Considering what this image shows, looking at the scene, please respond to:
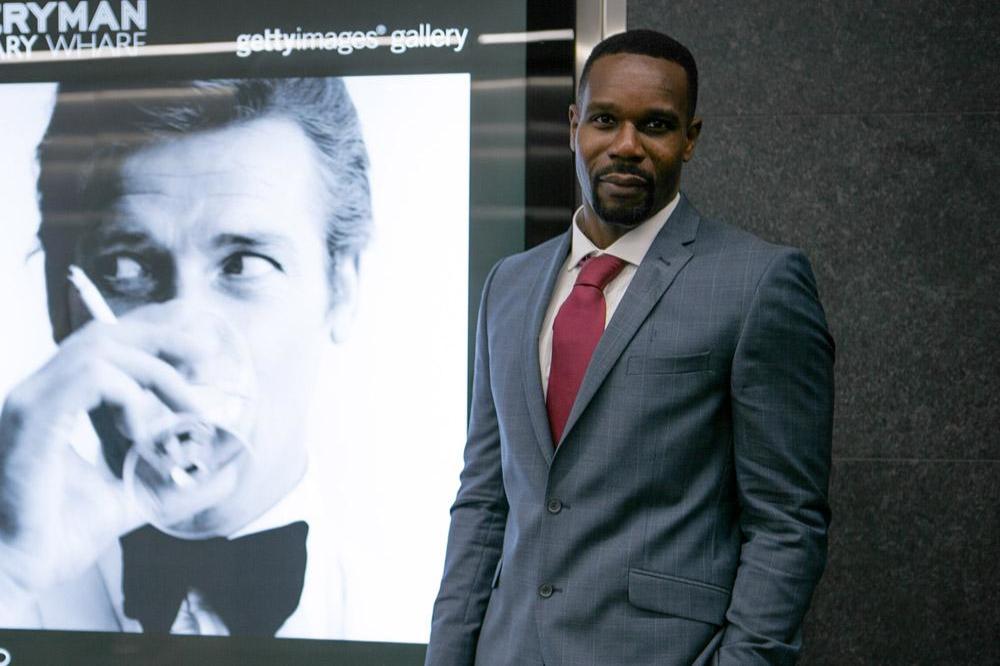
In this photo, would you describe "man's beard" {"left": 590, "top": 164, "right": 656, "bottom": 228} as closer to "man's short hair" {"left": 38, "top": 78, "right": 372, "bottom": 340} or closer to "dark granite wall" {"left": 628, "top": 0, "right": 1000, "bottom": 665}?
"dark granite wall" {"left": 628, "top": 0, "right": 1000, "bottom": 665}

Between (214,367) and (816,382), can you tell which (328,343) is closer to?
(214,367)

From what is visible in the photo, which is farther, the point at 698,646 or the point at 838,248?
the point at 838,248

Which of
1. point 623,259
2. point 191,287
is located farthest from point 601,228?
point 191,287

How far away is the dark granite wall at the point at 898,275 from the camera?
276 cm

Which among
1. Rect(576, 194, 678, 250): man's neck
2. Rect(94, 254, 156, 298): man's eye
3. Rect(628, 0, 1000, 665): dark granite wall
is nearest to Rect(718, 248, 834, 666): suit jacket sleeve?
Rect(576, 194, 678, 250): man's neck

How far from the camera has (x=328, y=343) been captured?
3.11 meters

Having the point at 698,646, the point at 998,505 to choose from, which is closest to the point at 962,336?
the point at 998,505

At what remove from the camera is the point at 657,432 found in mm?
1812

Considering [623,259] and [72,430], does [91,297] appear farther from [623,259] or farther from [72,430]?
[623,259]

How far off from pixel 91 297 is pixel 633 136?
185cm

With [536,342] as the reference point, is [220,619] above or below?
below

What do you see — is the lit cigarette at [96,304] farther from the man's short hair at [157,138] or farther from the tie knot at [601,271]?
the tie knot at [601,271]

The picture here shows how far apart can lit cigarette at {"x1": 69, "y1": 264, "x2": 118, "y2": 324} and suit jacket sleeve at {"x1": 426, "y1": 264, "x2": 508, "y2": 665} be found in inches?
56.5

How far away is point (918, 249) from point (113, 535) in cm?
222
